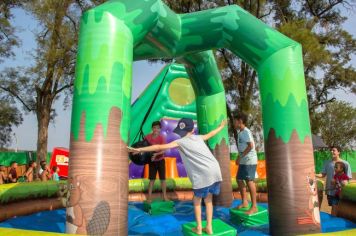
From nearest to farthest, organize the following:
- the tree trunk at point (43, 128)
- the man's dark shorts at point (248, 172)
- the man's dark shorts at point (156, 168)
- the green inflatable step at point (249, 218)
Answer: the green inflatable step at point (249, 218) → the man's dark shorts at point (248, 172) → the man's dark shorts at point (156, 168) → the tree trunk at point (43, 128)

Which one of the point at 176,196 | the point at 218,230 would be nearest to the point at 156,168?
the point at 176,196

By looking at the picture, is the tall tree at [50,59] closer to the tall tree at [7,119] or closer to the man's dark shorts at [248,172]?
the tall tree at [7,119]

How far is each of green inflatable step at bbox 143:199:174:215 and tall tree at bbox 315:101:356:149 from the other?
28.5 meters

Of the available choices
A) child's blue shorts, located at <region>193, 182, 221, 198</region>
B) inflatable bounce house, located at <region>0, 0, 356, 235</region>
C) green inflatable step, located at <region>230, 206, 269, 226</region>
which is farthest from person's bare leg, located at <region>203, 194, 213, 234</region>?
green inflatable step, located at <region>230, 206, 269, 226</region>

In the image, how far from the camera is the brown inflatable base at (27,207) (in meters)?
4.71

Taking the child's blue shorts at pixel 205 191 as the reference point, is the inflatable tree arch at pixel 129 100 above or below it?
above


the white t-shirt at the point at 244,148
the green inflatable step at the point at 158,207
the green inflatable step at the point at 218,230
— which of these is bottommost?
the green inflatable step at the point at 218,230

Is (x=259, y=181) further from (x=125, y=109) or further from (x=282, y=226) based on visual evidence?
(x=125, y=109)

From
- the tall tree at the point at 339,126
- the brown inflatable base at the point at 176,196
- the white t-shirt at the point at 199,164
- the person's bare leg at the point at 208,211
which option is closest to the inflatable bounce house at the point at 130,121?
the person's bare leg at the point at 208,211

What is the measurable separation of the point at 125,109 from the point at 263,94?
160 cm

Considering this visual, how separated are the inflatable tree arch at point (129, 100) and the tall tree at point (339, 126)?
29.2m

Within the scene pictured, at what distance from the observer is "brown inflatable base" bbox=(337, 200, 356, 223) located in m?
4.76

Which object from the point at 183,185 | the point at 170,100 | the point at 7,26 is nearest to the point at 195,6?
the point at 170,100

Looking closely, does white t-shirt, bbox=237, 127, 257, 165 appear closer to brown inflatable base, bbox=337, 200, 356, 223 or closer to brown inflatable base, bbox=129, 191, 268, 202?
brown inflatable base, bbox=337, 200, 356, 223
